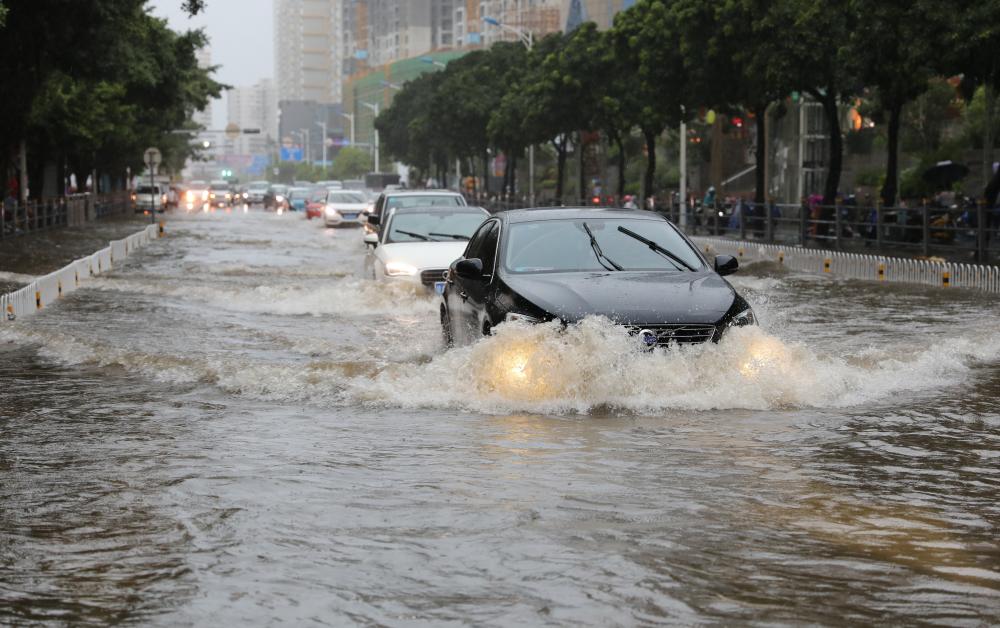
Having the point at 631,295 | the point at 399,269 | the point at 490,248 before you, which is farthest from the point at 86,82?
the point at 631,295

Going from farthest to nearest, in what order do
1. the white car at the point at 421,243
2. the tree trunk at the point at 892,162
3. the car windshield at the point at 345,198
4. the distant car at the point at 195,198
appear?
the distant car at the point at 195,198, the car windshield at the point at 345,198, the tree trunk at the point at 892,162, the white car at the point at 421,243

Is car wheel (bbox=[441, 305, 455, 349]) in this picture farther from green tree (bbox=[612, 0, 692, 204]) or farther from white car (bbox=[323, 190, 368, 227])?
white car (bbox=[323, 190, 368, 227])

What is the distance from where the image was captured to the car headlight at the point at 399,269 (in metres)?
19.8

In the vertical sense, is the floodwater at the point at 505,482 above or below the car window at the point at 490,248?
below

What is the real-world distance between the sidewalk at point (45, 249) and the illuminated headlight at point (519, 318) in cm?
1431

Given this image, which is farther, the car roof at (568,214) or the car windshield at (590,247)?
the car roof at (568,214)

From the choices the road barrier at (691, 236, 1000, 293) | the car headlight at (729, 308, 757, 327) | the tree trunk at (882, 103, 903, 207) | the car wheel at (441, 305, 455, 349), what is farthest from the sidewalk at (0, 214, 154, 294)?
the tree trunk at (882, 103, 903, 207)

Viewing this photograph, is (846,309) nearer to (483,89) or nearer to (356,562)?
(356,562)

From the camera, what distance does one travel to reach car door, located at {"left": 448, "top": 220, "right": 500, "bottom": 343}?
12156 mm

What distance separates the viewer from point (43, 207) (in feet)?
173

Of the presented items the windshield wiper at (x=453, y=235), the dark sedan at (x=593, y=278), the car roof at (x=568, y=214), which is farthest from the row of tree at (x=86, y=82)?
the dark sedan at (x=593, y=278)

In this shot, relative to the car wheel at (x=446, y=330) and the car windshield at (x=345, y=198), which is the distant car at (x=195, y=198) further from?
the car wheel at (x=446, y=330)

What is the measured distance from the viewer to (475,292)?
40.7 feet

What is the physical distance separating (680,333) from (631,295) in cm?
46
